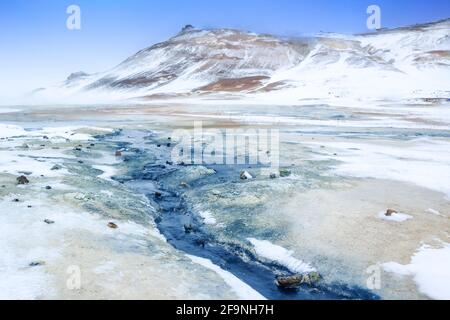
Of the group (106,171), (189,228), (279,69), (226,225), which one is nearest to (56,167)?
(106,171)

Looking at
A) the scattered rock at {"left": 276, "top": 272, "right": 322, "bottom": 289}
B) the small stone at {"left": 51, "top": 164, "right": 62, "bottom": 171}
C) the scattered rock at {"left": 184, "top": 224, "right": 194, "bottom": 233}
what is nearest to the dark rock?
the scattered rock at {"left": 184, "top": 224, "right": 194, "bottom": 233}

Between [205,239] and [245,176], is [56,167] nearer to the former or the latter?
[245,176]

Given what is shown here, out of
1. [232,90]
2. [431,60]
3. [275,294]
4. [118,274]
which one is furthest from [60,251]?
[431,60]

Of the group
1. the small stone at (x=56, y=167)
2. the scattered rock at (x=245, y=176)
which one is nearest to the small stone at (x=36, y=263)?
the small stone at (x=56, y=167)

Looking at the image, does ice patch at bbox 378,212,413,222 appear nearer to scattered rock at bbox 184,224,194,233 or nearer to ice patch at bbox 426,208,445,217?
ice patch at bbox 426,208,445,217

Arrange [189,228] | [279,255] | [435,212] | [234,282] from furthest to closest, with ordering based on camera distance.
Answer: [435,212], [189,228], [279,255], [234,282]

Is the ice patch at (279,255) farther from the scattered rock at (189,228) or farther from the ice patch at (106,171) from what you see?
the ice patch at (106,171)

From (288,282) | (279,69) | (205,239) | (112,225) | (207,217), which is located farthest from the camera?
(279,69)
